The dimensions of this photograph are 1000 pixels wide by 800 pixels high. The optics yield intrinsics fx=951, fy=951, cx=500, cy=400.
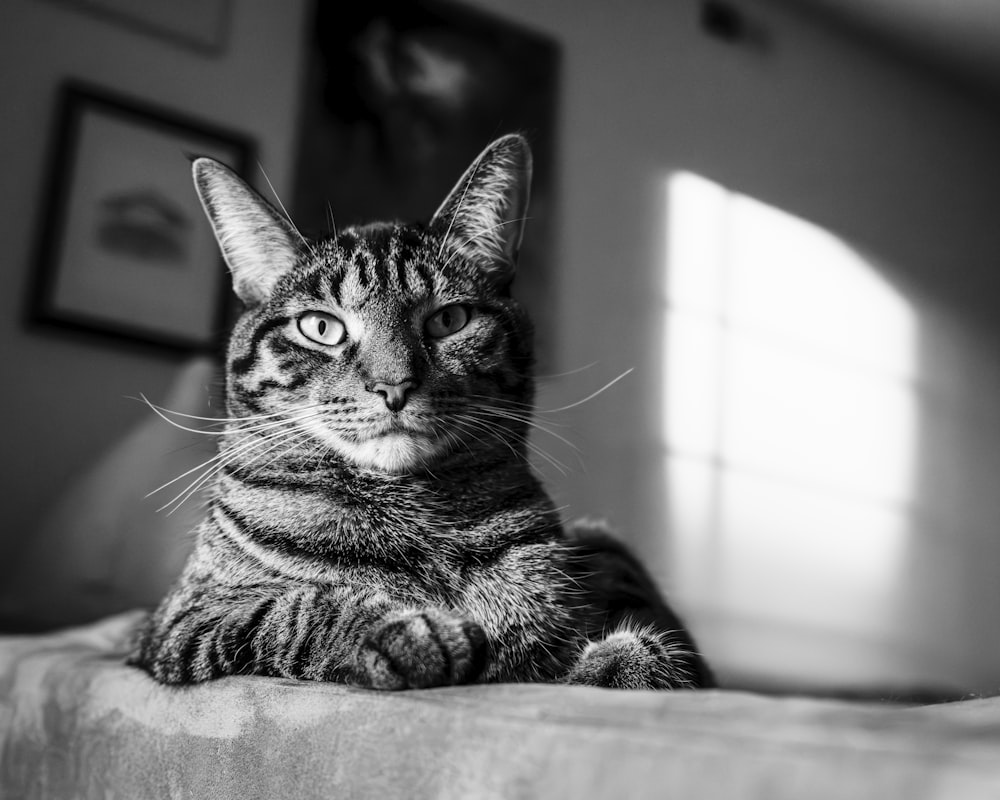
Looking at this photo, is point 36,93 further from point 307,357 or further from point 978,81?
point 978,81

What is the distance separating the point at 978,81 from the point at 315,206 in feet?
10.9

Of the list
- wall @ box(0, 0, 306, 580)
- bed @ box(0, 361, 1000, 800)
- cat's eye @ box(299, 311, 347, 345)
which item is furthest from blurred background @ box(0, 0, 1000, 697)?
bed @ box(0, 361, 1000, 800)

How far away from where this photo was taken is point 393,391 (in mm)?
679

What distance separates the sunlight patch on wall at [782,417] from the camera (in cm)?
308

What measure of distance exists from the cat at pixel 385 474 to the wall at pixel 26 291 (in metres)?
1.35

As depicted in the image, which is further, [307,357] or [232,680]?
[307,357]

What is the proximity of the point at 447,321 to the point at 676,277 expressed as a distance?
2.44 m

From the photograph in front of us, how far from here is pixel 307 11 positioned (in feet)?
7.76

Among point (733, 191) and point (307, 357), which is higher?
point (733, 191)

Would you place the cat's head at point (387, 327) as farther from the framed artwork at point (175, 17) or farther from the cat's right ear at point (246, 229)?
the framed artwork at point (175, 17)

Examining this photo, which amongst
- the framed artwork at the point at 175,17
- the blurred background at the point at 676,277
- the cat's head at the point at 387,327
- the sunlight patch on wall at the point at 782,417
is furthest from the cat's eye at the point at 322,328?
the sunlight patch on wall at the point at 782,417

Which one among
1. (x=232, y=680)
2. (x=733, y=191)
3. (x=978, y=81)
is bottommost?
(x=232, y=680)

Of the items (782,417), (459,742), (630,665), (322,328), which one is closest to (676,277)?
(782,417)

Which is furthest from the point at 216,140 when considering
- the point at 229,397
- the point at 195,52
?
the point at 229,397
